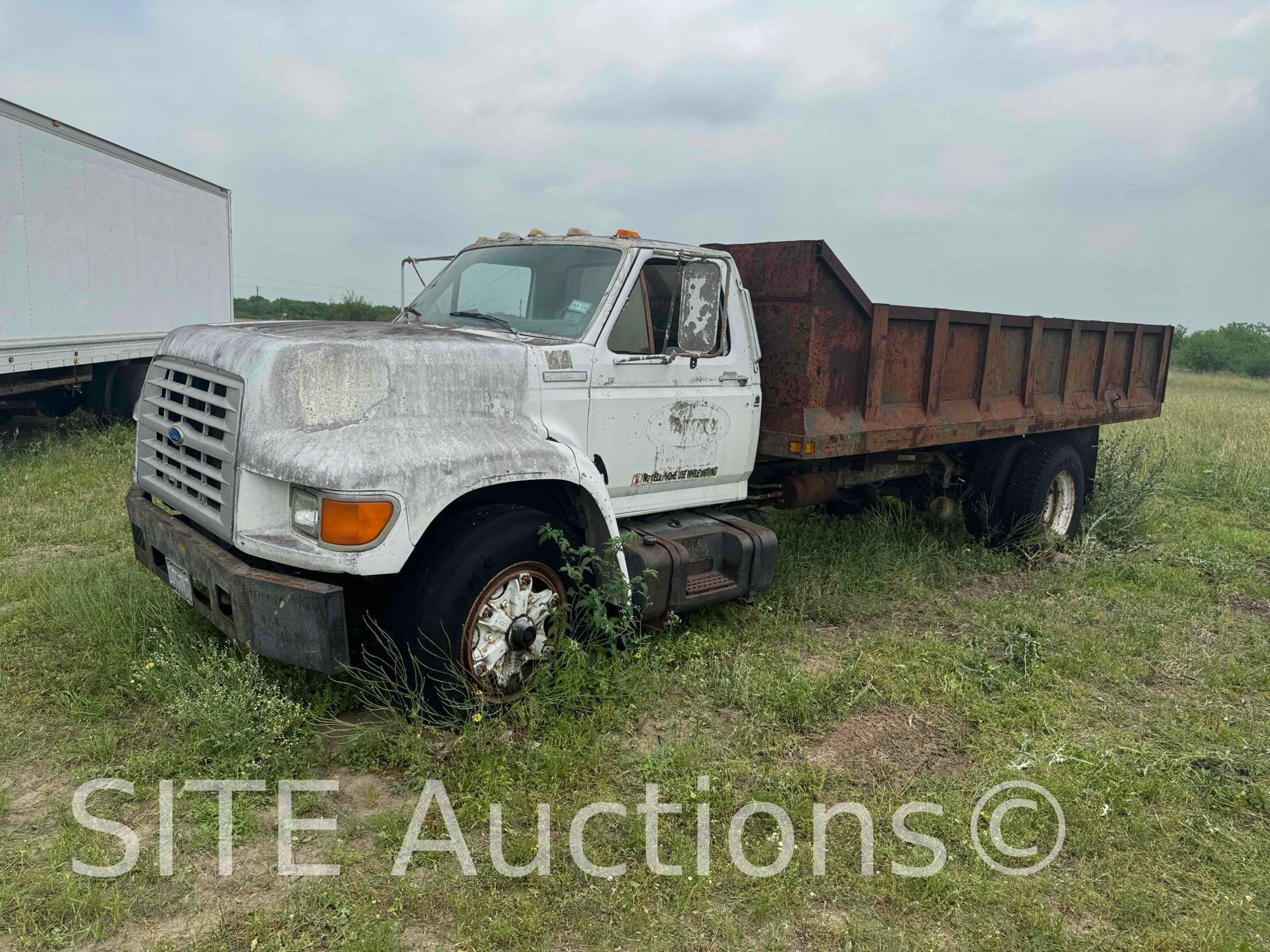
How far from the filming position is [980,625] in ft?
18.5

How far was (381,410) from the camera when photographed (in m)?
3.67

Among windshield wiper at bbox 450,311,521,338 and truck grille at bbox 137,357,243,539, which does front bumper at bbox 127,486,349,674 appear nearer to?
truck grille at bbox 137,357,243,539

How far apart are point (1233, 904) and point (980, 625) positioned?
2621mm

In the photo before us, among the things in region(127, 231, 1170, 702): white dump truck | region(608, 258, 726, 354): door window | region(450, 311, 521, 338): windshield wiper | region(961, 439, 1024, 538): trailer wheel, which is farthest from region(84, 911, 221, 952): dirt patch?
region(961, 439, 1024, 538): trailer wheel

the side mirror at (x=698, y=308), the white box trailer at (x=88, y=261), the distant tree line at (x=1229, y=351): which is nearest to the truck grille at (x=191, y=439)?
the side mirror at (x=698, y=308)

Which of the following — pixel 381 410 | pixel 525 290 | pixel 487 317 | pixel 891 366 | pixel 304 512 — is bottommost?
pixel 304 512

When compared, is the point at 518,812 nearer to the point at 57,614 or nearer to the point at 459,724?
the point at 459,724

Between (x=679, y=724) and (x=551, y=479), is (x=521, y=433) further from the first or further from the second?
(x=679, y=724)

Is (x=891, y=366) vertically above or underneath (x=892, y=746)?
above

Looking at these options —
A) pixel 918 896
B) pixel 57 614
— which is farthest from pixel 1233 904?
pixel 57 614

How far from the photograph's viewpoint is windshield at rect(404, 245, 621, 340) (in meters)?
4.61

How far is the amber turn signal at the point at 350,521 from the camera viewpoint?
336 centimetres

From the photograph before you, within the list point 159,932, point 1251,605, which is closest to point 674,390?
point 159,932

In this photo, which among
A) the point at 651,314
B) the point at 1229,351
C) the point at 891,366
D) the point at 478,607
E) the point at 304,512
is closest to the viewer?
the point at 304,512
